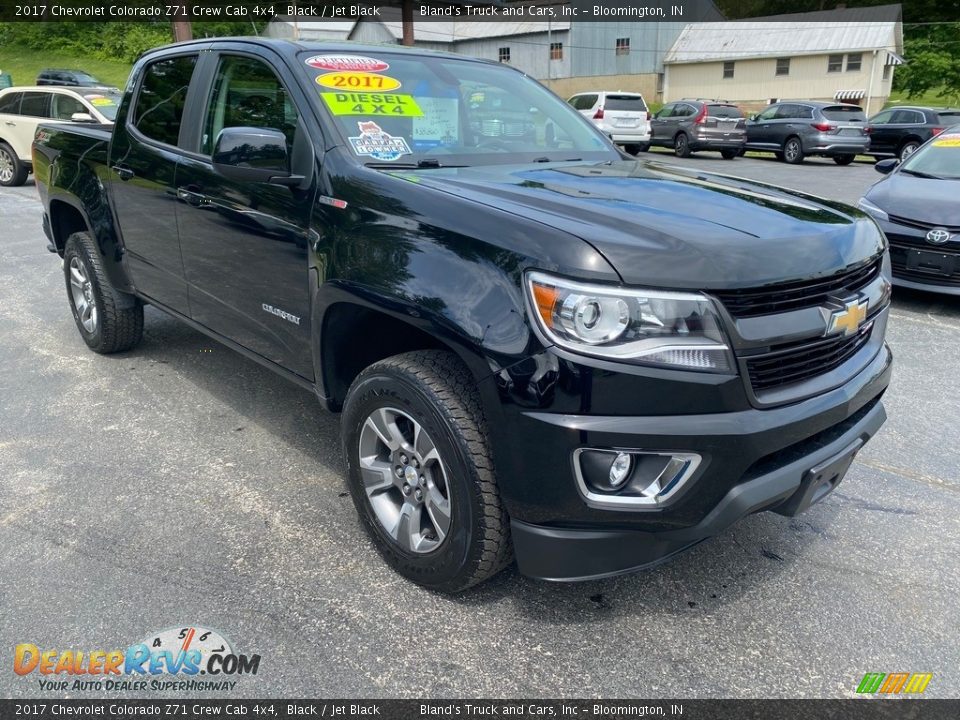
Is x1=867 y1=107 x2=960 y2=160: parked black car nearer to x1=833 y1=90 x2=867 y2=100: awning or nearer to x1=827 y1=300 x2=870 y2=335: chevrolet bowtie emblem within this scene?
x1=833 y1=90 x2=867 y2=100: awning

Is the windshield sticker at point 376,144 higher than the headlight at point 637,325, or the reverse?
the windshield sticker at point 376,144

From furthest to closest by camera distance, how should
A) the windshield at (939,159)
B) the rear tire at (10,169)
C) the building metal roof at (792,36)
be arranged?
the building metal roof at (792,36), the rear tire at (10,169), the windshield at (939,159)

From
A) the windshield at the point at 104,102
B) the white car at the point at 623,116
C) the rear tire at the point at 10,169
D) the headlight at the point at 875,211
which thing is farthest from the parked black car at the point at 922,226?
the white car at the point at 623,116

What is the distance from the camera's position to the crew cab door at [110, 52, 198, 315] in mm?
3883

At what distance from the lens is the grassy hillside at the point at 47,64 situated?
4070 centimetres

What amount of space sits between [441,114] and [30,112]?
510 inches

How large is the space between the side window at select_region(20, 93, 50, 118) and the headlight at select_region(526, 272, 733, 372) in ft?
45.7

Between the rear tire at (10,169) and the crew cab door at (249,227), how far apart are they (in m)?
12.2

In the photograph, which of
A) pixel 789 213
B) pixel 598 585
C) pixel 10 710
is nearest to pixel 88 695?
pixel 10 710

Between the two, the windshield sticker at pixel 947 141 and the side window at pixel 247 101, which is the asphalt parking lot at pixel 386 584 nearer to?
the side window at pixel 247 101

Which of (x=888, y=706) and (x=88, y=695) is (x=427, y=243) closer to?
(x=88, y=695)

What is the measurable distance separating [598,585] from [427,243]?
4.51 ft

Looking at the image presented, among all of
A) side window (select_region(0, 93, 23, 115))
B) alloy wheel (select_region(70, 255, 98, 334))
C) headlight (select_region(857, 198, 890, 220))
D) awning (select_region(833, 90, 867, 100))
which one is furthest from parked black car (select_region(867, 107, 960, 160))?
alloy wheel (select_region(70, 255, 98, 334))

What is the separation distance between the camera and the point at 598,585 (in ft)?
9.06
